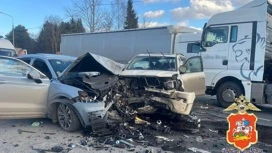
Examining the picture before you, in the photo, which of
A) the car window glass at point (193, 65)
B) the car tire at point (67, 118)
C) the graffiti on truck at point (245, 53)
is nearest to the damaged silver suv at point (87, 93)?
the car tire at point (67, 118)

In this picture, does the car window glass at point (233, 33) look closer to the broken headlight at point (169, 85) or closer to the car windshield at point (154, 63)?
the car windshield at point (154, 63)

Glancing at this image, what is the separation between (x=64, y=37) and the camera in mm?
20703

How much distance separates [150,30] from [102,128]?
953 cm

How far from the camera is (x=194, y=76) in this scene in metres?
9.28

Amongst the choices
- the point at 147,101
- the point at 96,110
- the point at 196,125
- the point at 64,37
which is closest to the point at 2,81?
the point at 96,110

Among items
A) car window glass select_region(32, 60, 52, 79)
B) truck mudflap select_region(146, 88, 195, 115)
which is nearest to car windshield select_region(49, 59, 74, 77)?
car window glass select_region(32, 60, 52, 79)

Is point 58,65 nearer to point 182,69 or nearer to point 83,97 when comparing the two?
point 83,97

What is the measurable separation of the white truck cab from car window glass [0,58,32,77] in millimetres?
6462

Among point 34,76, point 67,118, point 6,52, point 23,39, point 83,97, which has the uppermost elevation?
point 23,39

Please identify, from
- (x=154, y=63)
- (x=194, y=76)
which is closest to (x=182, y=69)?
(x=154, y=63)

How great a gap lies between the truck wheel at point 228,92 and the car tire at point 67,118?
5879 millimetres

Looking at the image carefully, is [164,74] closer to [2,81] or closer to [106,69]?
[106,69]

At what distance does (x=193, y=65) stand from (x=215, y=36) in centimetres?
186

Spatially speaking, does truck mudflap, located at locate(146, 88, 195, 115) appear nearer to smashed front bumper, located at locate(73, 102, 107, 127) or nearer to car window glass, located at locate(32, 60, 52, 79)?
smashed front bumper, located at locate(73, 102, 107, 127)
